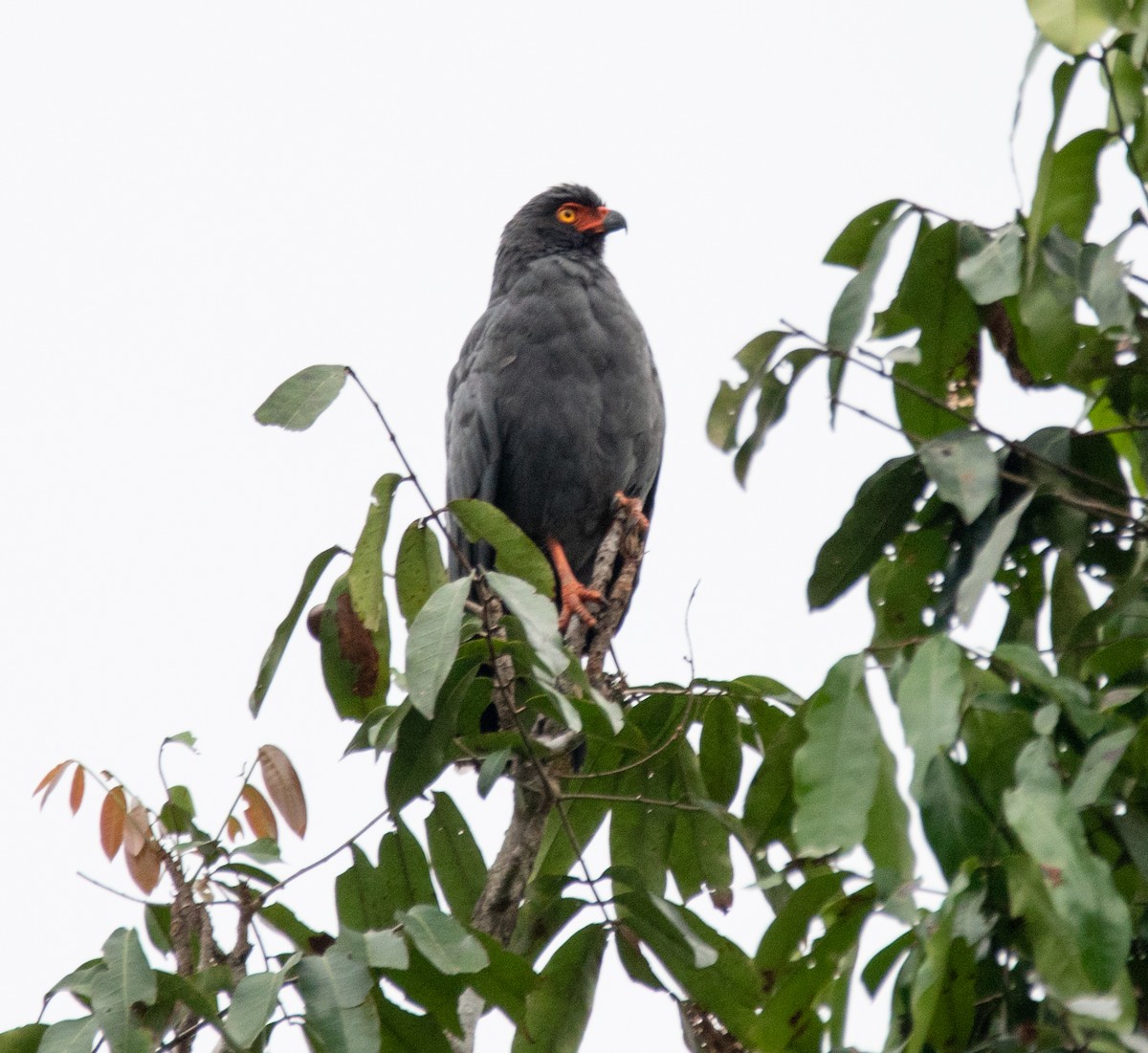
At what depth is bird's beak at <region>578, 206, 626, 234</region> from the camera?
6398mm

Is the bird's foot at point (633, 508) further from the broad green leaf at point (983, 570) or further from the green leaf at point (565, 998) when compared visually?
the broad green leaf at point (983, 570)

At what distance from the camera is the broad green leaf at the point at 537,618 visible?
90.5 inches

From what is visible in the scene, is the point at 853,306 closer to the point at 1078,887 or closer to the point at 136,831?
the point at 1078,887

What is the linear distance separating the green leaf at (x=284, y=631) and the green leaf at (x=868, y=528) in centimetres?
109

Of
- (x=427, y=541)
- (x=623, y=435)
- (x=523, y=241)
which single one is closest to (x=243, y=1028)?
(x=427, y=541)

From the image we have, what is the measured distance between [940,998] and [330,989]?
38.8 inches

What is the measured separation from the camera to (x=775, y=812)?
254cm

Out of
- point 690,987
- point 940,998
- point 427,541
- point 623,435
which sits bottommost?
point 940,998

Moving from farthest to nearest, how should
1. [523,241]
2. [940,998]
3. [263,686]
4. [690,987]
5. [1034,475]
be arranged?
[523,241] < [263,686] < [690,987] < [1034,475] < [940,998]

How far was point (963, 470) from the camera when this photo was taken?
237 centimetres

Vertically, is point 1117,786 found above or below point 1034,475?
below

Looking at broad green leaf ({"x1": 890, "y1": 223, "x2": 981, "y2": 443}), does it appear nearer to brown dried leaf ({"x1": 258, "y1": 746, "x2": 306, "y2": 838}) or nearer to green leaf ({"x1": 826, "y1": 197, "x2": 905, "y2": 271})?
green leaf ({"x1": 826, "y1": 197, "x2": 905, "y2": 271})

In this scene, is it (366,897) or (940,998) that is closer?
(940,998)

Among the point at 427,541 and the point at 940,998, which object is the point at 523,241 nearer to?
the point at 427,541
